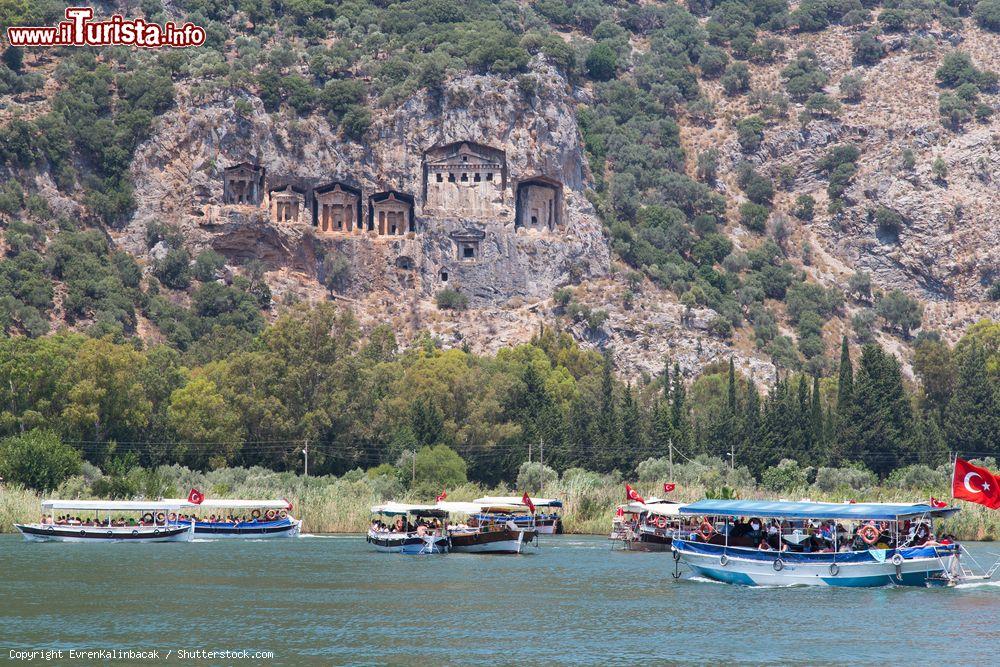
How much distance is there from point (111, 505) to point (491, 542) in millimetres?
19483

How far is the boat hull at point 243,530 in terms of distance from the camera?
305 feet

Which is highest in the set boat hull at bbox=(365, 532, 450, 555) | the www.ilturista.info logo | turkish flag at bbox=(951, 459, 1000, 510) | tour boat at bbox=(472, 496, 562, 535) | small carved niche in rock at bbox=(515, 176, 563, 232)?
the www.ilturista.info logo

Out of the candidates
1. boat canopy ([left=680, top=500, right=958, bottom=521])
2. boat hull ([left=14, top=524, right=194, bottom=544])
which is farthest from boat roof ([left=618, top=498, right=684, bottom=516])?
boat hull ([left=14, top=524, right=194, bottom=544])

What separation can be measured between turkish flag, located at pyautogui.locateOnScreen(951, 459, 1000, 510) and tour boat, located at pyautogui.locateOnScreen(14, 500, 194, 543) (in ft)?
143

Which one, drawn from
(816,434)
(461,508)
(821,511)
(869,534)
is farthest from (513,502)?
(816,434)

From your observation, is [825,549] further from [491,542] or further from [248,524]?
[248,524]

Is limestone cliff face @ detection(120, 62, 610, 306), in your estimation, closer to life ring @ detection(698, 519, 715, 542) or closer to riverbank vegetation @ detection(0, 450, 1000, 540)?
riverbank vegetation @ detection(0, 450, 1000, 540)

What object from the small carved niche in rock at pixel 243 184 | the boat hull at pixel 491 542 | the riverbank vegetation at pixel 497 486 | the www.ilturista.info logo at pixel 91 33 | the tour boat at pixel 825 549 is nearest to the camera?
the tour boat at pixel 825 549

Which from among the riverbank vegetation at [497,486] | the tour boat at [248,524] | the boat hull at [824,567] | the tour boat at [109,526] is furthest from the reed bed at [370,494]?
the boat hull at [824,567]

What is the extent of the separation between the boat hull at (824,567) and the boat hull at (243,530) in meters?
31.6

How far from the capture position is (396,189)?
174625mm

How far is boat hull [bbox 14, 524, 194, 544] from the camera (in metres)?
86.8

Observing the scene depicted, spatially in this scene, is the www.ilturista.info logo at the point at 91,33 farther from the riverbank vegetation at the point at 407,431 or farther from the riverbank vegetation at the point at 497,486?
the riverbank vegetation at the point at 497,486

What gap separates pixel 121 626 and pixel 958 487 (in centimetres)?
3065
